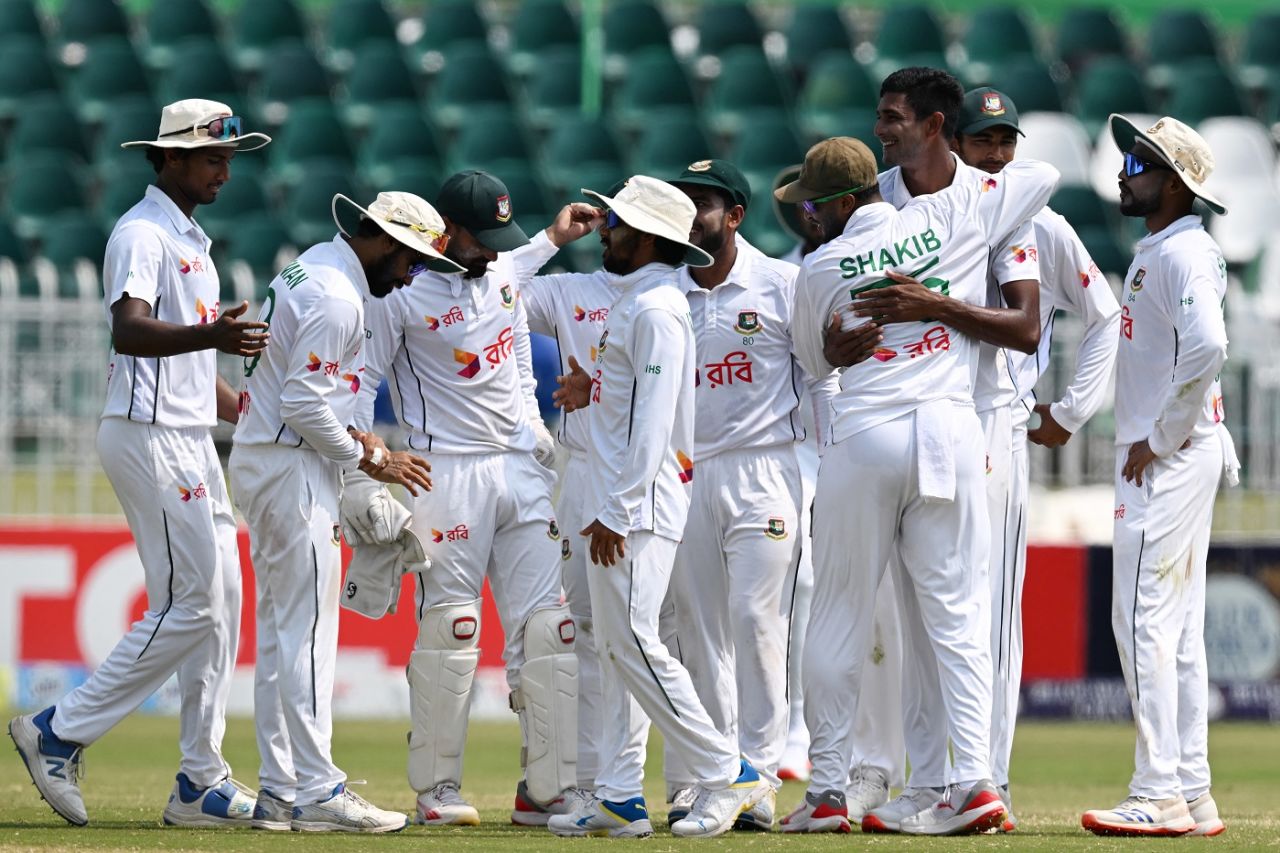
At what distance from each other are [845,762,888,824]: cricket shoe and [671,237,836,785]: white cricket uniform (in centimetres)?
29

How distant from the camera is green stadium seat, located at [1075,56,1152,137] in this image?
20172 mm

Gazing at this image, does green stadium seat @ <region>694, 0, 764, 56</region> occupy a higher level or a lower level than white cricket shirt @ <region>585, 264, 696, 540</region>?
higher

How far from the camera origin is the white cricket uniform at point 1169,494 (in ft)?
21.4

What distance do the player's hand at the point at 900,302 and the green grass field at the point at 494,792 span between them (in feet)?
5.57

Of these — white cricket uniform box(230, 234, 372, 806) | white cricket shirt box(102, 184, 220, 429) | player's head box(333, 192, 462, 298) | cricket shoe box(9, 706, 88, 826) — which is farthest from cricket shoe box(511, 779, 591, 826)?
player's head box(333, 192, 462, 298)

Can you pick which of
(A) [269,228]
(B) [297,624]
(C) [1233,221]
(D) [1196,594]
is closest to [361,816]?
(B) [297,624]

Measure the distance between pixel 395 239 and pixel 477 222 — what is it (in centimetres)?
43

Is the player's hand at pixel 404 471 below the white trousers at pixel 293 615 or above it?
above

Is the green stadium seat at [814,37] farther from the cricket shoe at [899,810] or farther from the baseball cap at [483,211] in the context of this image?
the cricket shoe at [899,810]

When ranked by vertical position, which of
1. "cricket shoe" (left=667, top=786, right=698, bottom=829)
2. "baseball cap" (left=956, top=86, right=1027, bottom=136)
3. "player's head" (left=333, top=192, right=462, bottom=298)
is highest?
"baseball cap" (left=956, top=86, right=1027, bottom=136)

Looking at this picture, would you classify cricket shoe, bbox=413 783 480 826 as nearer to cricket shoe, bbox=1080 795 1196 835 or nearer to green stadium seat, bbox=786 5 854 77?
cricket shoe, bbox=1080 795 1196 835

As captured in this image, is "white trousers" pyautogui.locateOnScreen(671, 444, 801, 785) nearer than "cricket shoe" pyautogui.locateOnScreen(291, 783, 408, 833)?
No

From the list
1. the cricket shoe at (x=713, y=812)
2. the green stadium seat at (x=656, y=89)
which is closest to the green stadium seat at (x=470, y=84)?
the green stadium seat at (x=656, y=89)

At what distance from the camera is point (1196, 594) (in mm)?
6750
